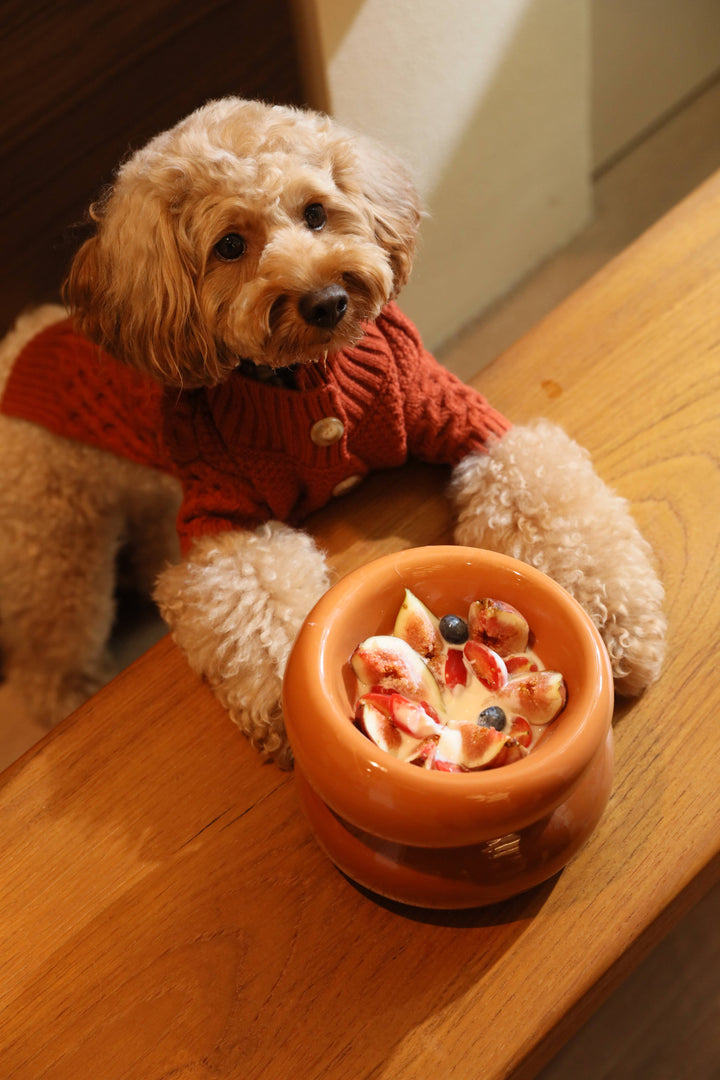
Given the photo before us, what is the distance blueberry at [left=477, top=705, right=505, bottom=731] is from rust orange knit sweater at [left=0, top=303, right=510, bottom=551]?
0.36 meters

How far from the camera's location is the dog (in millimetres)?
826

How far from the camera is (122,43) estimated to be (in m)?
1.25

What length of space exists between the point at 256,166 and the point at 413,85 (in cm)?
82

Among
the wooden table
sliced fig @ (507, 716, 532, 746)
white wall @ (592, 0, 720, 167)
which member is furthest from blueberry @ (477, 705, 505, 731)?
white wall @ (592, 0, 720, 167)

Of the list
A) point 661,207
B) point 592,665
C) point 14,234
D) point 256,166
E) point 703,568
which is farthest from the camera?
point 661,207

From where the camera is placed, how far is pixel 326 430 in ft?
3.06

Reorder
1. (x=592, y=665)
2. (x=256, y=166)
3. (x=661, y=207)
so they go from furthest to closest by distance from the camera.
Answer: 1. (x=661, y=207)
2. (x=256, y=166)
3. (x=592, y=665)

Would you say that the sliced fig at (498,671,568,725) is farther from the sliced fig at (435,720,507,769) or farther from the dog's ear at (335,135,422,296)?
the dog's ear at (335,135,422,296)

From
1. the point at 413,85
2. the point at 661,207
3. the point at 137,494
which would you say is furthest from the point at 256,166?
the point at 661,207

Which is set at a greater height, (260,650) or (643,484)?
(643,484)

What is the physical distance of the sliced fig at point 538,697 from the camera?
69 cm

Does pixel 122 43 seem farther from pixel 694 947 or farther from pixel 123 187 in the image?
pixel 694 947

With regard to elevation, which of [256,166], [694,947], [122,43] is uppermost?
[256,166]

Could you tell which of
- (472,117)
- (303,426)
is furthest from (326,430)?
(472,117)
